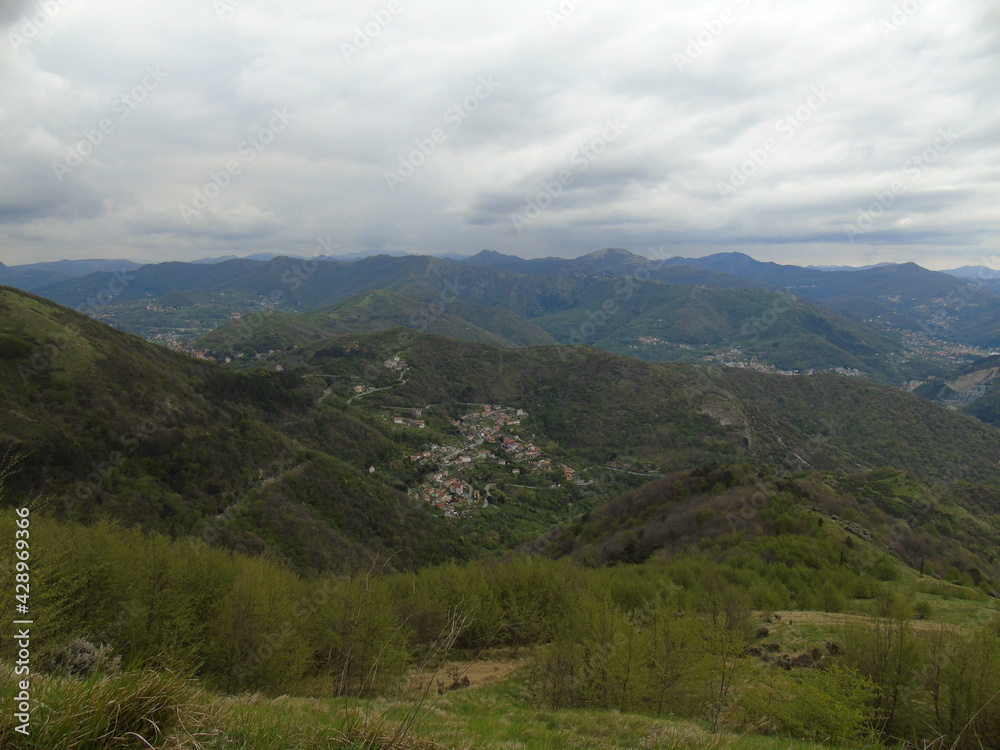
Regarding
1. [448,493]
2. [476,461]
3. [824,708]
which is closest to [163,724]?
[824,708]

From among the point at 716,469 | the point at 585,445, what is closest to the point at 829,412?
the point at 585,445

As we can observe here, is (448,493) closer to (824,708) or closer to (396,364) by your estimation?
(396,364)

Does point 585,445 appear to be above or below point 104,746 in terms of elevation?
below

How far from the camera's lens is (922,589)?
2384 centimetres

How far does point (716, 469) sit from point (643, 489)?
8.51m

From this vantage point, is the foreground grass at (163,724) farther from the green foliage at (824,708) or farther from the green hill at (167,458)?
the green hill at (167,458)

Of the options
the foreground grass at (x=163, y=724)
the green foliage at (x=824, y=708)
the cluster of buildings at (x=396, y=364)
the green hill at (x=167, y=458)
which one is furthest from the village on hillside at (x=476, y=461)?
the foreground grass at (x=163, y=724)

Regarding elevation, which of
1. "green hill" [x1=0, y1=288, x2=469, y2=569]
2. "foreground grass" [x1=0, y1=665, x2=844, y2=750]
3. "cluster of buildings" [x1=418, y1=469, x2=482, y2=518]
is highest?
"foreground grass" [x1=0, y1=665, x2=844, y2=750]

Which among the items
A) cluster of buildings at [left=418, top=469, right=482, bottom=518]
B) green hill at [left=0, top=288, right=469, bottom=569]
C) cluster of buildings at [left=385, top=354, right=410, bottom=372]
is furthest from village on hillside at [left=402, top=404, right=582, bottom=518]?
cluster of buildings at [left=385, top=354, right=410, bottom=372]

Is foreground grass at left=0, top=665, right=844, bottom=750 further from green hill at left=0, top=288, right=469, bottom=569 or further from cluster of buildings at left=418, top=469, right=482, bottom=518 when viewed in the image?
cluster of buildings at left=418, top=469, right=482, bottom=518

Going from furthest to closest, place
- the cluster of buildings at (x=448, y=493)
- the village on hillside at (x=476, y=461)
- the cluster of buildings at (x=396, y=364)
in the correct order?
1. the cluster of buildings at (x=396, y=364)
2. the village on hillside at (x=476, y=461)
3. the cluster of buildings at (x=448, y=493)

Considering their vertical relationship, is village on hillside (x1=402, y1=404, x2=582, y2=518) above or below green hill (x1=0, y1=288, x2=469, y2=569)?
below

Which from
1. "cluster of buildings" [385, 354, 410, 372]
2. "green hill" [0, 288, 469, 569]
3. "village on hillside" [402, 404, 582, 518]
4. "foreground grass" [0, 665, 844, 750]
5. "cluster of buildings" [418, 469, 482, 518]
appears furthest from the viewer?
"cluster of buildings" [385, 354, 410, 372]

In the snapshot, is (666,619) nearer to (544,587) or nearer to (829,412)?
(544,587)
